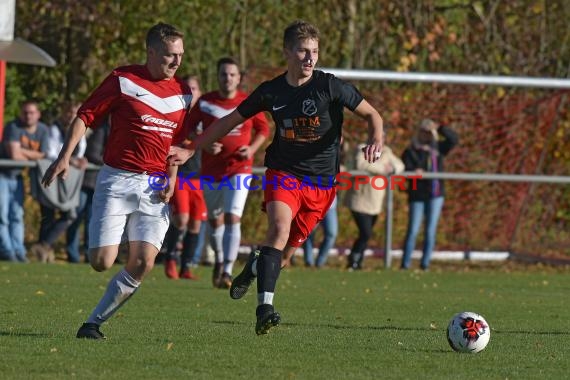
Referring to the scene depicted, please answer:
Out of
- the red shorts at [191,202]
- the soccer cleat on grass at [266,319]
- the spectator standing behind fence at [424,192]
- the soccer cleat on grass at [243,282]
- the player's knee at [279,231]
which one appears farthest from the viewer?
the spectator standing behind fence at [424,192]

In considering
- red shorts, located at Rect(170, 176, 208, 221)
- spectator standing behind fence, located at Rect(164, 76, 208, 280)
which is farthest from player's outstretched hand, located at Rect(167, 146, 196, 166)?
spectator standing behind fence, located at Rect(164, 76, 208, 280)

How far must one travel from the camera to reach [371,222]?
18.0m

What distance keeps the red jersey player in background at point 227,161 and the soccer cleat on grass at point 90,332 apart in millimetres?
5032

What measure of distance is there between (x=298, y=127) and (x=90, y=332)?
203 cm

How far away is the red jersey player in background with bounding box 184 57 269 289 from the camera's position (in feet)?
44.4

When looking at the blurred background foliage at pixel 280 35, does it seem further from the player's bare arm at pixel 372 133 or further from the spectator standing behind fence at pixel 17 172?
the player's bare arm at pixel 372 133

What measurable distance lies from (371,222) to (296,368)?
10.8 metres

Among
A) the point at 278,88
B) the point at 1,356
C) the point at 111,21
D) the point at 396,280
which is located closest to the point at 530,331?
the point at 278,88

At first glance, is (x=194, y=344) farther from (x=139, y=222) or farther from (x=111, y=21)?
(x=111, y=21)

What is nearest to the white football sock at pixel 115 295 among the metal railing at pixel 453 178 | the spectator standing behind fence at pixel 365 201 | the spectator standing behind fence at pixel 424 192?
the metal railing at pixel 453 178

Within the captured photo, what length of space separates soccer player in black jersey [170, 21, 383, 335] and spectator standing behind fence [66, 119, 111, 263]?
7.95 m

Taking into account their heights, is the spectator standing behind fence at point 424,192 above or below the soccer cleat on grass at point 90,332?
above

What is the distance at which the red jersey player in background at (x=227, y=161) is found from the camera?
13539 mm

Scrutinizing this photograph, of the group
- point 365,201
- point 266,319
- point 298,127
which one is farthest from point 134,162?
point 365,201
